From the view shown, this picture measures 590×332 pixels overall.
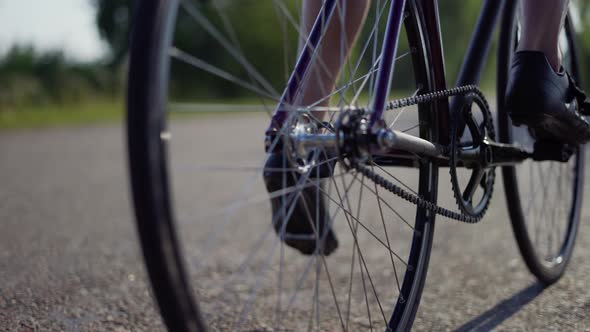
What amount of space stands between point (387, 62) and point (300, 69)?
200 millimetres

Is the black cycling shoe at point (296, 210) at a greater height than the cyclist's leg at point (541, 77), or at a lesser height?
lesser

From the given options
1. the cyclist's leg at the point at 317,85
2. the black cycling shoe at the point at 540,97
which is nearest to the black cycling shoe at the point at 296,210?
the cyclist's leg at the point at 317,85

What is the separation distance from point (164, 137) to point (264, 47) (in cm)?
2636

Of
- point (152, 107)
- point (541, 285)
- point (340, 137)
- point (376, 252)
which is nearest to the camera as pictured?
point (152, 107)

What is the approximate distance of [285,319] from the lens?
1.88 metres

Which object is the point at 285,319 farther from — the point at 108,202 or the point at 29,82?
the point at 29,82

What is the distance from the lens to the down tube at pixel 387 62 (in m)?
1.28

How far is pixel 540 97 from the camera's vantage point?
1.65 metres

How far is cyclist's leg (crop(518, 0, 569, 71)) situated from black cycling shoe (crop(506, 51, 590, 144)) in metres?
0.03

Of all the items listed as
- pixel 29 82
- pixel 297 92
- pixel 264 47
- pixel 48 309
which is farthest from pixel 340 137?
pixel 264 47

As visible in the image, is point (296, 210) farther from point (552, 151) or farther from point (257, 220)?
point (257, 220)

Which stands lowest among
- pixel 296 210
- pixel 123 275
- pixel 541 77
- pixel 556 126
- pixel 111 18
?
pixel 123 275

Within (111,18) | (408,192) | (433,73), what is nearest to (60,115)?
(433,73)

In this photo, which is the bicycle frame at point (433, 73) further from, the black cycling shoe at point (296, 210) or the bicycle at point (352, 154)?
the black cycling shoe at point (296, 210)
